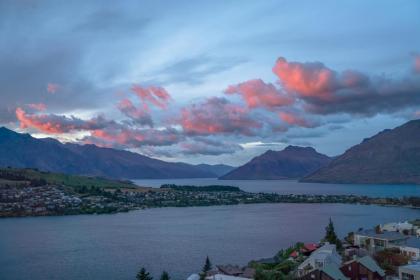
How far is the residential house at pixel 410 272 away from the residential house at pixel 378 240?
8047 millimetres

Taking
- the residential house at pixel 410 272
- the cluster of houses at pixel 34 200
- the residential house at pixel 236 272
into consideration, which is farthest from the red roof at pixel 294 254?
the cluster of houses at pixel 34 200

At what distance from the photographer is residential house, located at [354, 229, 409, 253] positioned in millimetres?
30844

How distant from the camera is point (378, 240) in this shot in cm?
3197

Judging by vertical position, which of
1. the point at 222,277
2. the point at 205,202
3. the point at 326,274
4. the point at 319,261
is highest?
the point at 205,202

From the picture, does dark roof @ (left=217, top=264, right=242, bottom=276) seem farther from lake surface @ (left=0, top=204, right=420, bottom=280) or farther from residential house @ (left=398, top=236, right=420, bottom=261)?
residential house @ (left=398, top=236, right=420, bottom=261)

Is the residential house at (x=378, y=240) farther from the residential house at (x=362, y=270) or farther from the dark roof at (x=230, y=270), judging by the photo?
the dark roof at (x=230, y=270)

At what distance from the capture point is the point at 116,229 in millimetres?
55406

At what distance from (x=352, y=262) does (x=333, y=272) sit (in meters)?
1.73

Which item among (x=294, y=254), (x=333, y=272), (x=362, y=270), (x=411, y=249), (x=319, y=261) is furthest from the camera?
(x=294, y=254)

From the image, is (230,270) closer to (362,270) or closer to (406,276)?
(362,270)

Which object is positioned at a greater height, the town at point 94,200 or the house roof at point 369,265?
the town at point 94,200

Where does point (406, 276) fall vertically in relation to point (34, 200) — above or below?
below

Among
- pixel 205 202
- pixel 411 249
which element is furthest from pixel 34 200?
pixel 411 249

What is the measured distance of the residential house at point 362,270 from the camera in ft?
73.2
